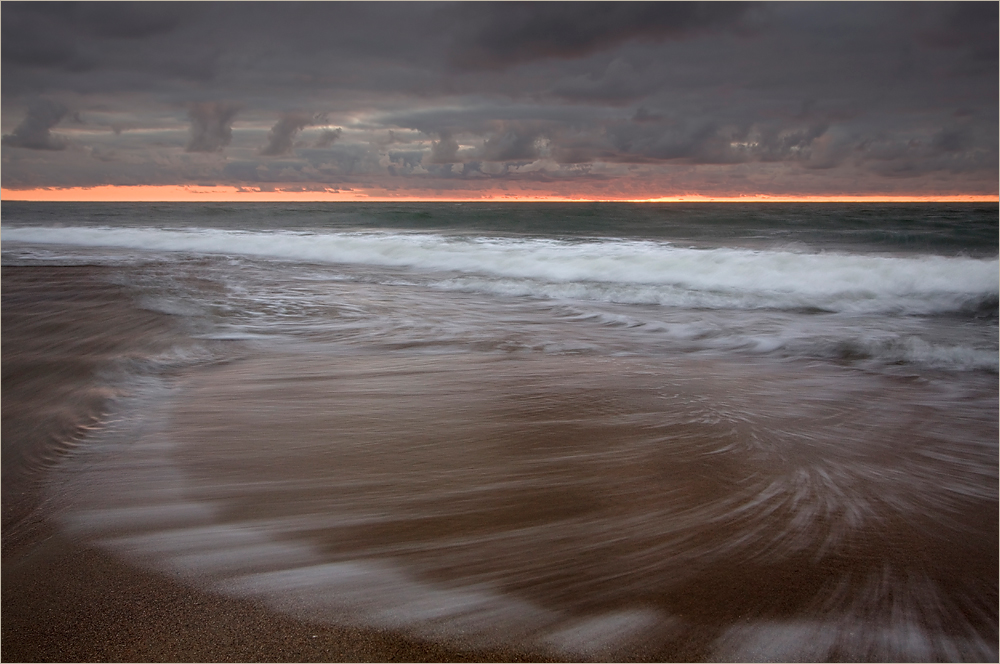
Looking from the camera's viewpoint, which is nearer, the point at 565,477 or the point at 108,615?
the point at 108,615

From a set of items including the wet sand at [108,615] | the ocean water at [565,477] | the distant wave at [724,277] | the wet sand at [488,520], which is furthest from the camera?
the distant wave at [724,277]

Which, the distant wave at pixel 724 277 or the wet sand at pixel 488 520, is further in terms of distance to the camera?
the distant wave at pixel 724 277

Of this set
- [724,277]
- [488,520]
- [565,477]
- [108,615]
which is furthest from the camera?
[724,277]

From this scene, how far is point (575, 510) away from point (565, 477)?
0.31m

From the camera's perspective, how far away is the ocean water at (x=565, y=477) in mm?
1881

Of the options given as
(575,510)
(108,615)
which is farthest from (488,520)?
(108,615)

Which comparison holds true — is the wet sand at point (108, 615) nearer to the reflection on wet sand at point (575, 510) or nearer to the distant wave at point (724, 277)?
the reflection on wet sand at point (575, 510)

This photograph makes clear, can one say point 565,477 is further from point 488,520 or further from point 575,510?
A: point 488,520

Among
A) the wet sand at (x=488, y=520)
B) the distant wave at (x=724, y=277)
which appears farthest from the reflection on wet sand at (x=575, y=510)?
the distant wave at (x=724, y=277)

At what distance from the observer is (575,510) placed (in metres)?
2.46

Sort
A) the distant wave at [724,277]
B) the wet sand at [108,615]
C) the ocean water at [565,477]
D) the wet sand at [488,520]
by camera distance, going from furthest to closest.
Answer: the distant wave at [724,277], the ocean water at [565,477], the wet sand at [488,520], the wet sand at [108,615]

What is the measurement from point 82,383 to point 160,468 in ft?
5.74

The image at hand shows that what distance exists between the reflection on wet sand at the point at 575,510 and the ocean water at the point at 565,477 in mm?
12

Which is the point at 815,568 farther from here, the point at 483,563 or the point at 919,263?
the point at 919,263
